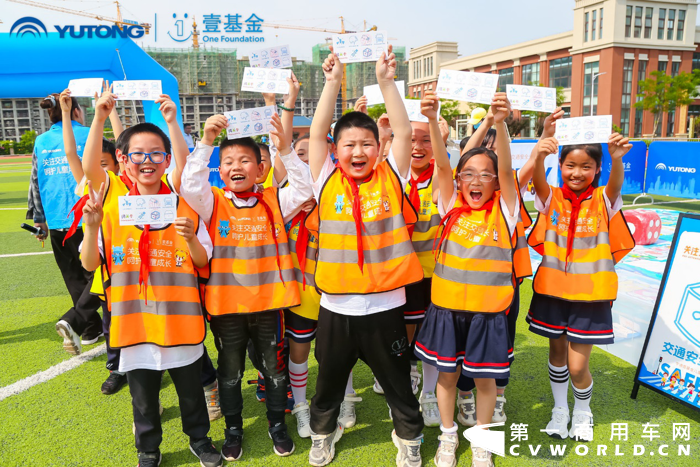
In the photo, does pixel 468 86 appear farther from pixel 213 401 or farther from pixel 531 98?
pixel 213 401

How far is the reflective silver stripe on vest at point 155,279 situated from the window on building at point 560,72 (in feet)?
179

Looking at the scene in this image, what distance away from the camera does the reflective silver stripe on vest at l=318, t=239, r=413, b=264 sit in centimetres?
235

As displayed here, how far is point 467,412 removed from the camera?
2939mm

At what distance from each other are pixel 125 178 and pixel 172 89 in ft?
21.4

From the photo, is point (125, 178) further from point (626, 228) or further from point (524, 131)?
point (524, 131)

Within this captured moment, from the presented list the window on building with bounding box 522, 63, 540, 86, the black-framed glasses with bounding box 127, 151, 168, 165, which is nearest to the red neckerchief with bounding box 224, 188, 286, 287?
the black-framed glasses with bounding box 127, 151, 168, 165

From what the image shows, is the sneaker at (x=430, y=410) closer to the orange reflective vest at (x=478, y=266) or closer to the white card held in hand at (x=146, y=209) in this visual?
the orange reflective vest at (x=478, y=266)

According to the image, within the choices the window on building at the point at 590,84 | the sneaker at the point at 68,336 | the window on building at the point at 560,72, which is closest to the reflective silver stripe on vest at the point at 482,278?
the sneaker at the point at 68,336

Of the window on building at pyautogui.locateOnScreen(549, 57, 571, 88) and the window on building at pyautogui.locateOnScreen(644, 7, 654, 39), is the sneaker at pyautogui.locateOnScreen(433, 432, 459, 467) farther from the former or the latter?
the window on building at pyautogui.locateOnScreen(644, 7, 654, 39)

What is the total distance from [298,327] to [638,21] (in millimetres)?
56249

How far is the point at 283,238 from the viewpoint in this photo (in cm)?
259

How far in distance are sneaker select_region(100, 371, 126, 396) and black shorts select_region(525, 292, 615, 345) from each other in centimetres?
290

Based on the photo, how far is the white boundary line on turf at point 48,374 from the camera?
3.39 metres

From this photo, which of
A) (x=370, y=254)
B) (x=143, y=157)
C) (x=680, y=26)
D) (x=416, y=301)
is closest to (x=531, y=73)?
(x=680, y=26)
